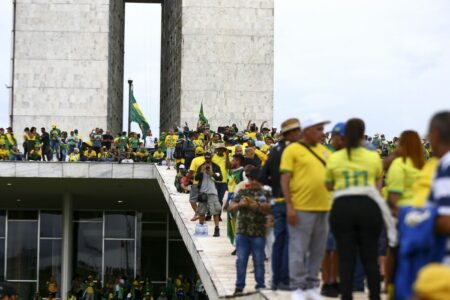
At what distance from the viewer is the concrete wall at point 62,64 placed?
4209 cm

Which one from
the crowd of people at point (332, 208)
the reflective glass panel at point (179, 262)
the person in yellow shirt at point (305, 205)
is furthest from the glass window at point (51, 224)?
the person in yellow shirt at point (305, 205)

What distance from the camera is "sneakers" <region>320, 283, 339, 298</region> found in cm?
786

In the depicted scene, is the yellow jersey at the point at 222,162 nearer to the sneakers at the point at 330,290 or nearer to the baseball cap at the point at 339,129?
the sneakers at the point at 330,290

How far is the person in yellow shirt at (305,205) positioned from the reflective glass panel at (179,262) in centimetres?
2750

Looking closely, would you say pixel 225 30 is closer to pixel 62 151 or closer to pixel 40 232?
pixel 40 232

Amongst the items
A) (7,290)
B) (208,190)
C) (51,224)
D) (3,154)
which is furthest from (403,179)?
(51,224)

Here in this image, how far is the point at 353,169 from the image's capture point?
22.6ft

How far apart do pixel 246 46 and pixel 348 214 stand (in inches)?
1474

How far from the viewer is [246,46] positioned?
4375 cm

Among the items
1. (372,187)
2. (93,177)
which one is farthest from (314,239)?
(93,177)

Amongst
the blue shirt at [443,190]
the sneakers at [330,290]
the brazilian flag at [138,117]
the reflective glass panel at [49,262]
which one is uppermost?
the brazilian flag at [138,117]

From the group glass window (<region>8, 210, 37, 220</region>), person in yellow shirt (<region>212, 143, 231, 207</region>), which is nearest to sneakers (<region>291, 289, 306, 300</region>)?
person in yellow shirt (<region>212, 143, 231, 207</region>)

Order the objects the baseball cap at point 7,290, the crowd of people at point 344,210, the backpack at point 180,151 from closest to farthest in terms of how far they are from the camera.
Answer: the crowd of people at point 344,210 → the baseball cap at point 7,290 → the backpack at point 180,151

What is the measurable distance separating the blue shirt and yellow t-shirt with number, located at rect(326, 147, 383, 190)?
2176 mm
